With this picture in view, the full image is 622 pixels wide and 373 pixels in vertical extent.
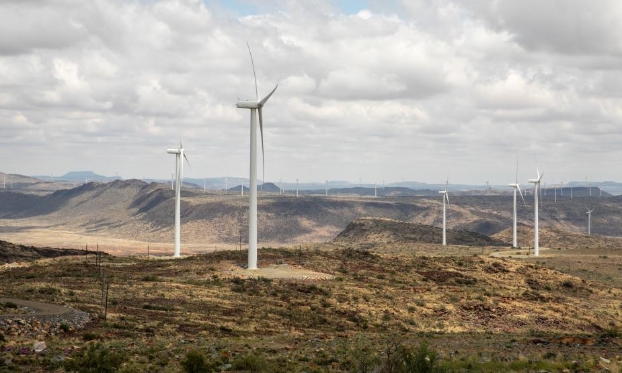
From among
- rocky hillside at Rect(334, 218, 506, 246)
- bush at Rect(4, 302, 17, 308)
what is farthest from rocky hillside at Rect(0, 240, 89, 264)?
rocky hillside at Rect(334, 218, 506, 246)

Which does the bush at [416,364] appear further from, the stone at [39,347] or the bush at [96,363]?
the stone at [39,347]

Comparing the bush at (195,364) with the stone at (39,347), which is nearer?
the bush at (195,364)

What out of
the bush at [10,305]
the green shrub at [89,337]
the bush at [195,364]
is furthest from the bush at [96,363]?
the bush at [10,305]

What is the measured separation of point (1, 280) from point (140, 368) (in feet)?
144

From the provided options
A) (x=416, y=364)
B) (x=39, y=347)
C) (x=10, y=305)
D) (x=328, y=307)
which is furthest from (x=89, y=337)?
(x=328, y=307)

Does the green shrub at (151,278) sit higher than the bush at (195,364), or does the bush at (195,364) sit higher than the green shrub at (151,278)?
the bush at (195,364)

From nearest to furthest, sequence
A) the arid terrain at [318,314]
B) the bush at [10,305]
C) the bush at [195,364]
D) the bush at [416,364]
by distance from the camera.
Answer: the bush at [416,364]
the bush at [195,364]
the arid terrain at [318,314]
the bush at [10,305]

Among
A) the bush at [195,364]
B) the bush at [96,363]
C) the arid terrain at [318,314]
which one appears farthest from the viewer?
the arid terrain at [318,314]

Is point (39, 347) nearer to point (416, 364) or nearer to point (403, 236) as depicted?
point (416, 364)

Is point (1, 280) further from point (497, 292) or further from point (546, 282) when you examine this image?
point (546, 282)

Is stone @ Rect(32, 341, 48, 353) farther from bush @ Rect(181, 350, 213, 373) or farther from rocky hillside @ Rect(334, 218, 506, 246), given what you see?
rocky hillside @ Rect(334, 218, 506, 246)

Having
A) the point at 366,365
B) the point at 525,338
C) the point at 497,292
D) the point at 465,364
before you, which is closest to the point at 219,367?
the point at 366,365

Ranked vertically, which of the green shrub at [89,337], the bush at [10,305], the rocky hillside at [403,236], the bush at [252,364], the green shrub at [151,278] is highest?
the bush at [10,305]

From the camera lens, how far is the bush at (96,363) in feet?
Answer: 105
